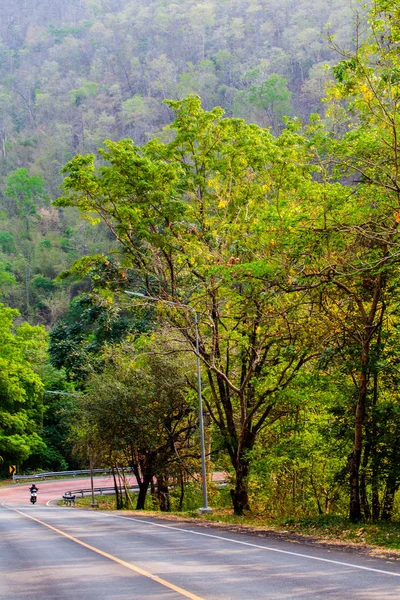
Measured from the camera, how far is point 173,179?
2017 centimetres

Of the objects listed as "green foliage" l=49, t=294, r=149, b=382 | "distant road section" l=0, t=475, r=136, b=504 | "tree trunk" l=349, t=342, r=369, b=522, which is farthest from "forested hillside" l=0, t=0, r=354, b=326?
"tree trunk" l=349, t=342, r=369, b=522

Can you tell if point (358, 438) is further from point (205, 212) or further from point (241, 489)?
point (205, 212)

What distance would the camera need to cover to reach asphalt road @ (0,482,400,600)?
27.2 ft

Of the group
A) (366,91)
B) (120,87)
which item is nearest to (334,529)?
(366,91)

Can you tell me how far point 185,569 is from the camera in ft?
33.4

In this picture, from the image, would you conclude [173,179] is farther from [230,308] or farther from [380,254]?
[380,254]

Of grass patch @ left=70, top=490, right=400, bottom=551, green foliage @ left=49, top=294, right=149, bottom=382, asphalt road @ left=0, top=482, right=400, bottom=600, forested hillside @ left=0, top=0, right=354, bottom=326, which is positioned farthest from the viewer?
forested hillside @ left=0, top=0, right=354, bottom=326

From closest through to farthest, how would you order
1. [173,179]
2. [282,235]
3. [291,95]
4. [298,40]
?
1. [282,235]
2. [173,179]
3. [291,95]
4. [298,40]

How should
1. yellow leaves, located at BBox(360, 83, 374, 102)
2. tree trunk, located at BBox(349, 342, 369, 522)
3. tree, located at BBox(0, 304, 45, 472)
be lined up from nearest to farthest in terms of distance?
1. yellow leaves, located at BBox(360, 83, 374, 102)
2. tree trunk, located at BBox(349, 342, 369, 522)
3. tree, located at BBox(0, 304, 45, 472)

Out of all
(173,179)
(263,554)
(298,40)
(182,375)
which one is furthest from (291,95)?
(263,554)

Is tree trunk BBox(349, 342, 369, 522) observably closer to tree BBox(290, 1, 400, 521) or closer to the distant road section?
tree BBox(290, 1, 400, 521)

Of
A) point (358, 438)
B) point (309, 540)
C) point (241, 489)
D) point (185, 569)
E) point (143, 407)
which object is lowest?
point (309, 540)

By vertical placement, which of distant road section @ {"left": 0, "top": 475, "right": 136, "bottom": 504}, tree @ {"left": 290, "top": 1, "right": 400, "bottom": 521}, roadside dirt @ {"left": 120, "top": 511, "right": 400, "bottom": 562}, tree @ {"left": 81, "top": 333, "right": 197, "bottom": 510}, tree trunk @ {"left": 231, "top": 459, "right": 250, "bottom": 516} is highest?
tree @ {"left": 290, "top": 1, "right": 400, "bottom": 521}

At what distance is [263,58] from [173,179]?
12640 cm
